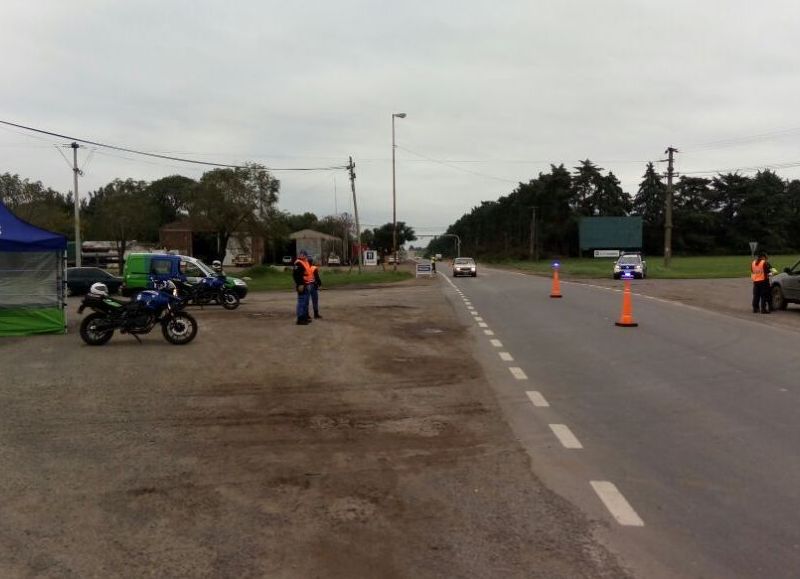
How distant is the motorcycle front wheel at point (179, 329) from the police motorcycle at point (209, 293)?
30.0 ft

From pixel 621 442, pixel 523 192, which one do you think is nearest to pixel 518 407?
pixel 621 442

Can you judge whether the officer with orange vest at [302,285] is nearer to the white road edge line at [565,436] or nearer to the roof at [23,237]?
the roof at [23,237]

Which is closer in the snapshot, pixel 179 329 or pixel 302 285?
pixel 179 329

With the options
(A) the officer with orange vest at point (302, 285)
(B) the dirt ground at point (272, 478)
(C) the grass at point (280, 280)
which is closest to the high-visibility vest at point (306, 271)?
(A) the officer with orange vest at point (302, 285)

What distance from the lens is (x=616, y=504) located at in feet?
15.6

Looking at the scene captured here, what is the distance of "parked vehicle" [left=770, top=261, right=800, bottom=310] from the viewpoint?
62.3ft

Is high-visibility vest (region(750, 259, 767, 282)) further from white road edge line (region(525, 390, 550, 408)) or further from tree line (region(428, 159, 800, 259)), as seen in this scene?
tree line (region(428, 159, 800, 259))

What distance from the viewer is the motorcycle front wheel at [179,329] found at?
519 inches

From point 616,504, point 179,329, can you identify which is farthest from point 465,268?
point 616,504

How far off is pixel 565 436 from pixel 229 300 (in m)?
17.8

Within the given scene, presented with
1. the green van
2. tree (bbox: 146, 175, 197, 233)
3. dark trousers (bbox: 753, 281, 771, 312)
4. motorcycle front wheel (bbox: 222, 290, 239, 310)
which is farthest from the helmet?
tree (bbox: 146, 175, 197, 233)

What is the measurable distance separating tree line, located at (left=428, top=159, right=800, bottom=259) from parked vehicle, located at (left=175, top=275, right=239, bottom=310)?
9292cm

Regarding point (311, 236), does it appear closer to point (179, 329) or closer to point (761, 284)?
point (761, 284)

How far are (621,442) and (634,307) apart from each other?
602 inches
